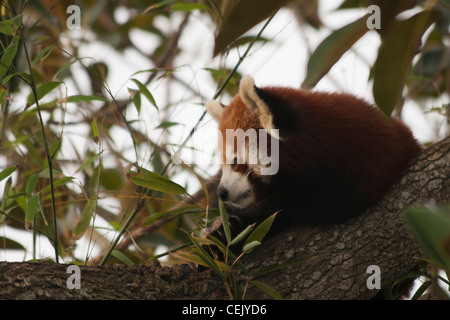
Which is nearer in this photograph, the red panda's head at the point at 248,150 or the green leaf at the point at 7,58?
the green leaf at the point at 7,58

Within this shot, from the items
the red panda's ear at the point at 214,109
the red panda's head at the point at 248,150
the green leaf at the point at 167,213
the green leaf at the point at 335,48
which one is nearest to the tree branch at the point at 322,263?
the green leaf at the point at 167,213

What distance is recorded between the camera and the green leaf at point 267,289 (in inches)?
60.2

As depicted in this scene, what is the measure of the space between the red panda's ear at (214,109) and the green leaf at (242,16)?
1.08m

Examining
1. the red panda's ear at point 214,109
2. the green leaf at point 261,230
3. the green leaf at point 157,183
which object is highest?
the red panda's ear at point 214,109

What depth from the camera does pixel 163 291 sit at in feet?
5.20

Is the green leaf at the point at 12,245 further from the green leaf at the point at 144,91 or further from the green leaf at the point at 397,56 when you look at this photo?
the green leaf at the point at 397,56

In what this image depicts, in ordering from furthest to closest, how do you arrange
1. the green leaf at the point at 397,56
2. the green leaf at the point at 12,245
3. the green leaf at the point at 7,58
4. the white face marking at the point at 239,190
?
1. the green leaf at the point at 12,245
2. the white face marking at the point at 239,190
3. the green leaf at the point at 7,58
4. the green leaf at the point at 397,56

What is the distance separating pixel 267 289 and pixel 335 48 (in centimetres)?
71

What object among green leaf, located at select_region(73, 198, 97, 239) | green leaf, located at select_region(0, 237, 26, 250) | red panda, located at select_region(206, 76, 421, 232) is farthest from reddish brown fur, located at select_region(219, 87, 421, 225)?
green leaf, located at select_region(0, 237, 26, 250)

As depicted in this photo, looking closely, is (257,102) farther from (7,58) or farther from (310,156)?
(7,58)

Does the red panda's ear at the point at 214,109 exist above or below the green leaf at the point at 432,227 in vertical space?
above

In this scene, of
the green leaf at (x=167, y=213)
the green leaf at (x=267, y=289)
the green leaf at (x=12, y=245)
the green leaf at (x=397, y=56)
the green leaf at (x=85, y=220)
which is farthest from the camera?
the green leaf at (x=12, y=245)

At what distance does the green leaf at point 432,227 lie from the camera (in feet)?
3.45
